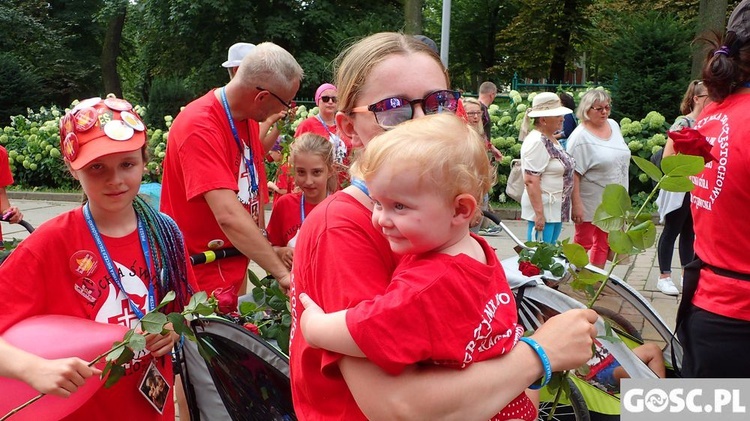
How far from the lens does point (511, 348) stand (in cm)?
144

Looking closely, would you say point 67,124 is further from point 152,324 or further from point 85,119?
point 152,324

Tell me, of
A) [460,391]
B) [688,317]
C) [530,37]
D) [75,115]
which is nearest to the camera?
[460,391]

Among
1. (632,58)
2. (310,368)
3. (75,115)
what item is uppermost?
(75,115)

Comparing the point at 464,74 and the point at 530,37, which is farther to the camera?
the point at 464,74

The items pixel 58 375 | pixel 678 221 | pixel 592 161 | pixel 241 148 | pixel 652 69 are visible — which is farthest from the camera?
pixel 652 69

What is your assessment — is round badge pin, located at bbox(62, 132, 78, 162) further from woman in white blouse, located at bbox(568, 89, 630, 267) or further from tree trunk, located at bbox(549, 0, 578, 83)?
tree trunk, located at bbox(549, 0, 578, 83)

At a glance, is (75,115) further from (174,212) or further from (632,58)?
(632,58)

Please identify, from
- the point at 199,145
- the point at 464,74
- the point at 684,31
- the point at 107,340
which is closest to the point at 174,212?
the point at 199,145

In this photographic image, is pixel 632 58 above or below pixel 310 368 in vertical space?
below

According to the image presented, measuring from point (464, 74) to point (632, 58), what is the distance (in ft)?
69.1

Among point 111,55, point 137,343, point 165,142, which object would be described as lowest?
point 111,55

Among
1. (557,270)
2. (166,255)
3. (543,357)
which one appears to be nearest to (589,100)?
(557,270)

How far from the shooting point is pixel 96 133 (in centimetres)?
225

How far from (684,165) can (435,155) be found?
0.76m
